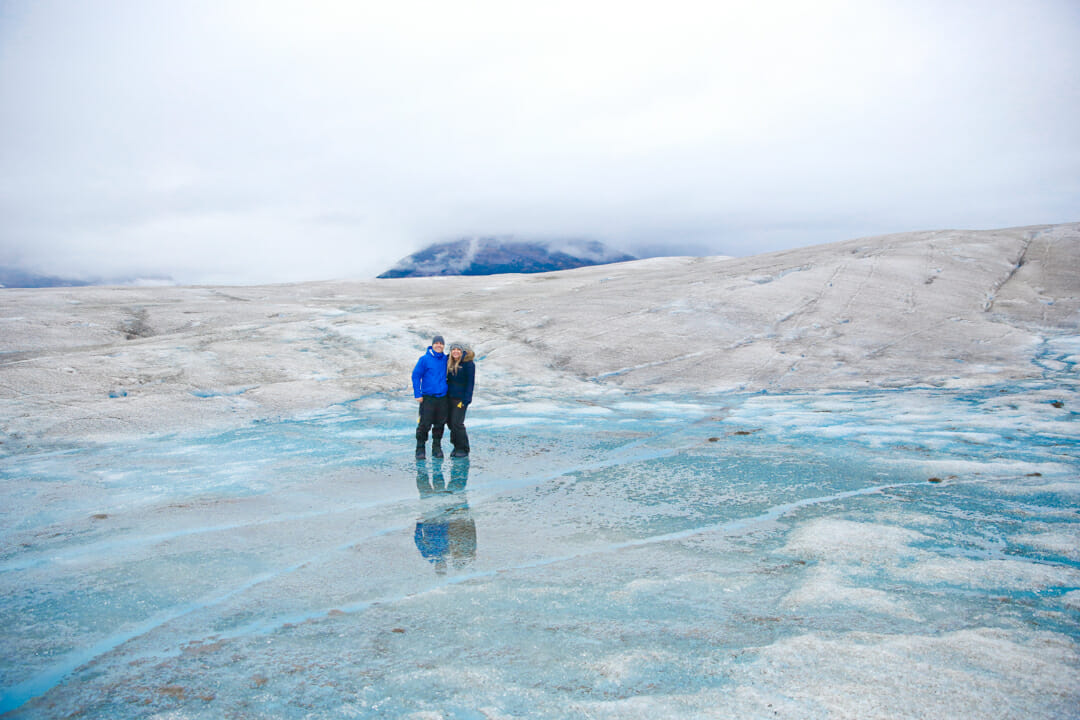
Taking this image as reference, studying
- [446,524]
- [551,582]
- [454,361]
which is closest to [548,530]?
[446,524]

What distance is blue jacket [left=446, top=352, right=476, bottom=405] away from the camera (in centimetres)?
869

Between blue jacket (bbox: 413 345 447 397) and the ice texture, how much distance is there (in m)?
0.99

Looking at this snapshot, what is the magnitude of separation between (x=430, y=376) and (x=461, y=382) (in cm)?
43

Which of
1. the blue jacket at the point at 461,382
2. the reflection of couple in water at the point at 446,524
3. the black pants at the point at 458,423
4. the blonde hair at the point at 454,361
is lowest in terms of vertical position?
the reflection of couple in water at the point at 446,524

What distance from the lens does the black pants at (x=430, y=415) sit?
339 inches

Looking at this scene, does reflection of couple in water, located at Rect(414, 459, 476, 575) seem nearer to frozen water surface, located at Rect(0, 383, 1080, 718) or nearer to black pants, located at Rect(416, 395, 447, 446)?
frozen water surface, located at Rect(0, 383, 1080, 718)

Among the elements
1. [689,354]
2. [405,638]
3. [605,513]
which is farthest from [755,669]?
[689,354]

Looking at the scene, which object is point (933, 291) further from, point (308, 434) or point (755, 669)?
point (755, 669)

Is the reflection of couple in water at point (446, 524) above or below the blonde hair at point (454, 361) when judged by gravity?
below

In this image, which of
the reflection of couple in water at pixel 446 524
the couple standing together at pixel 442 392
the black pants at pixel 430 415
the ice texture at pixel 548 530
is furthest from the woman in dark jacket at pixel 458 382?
the reflection of couple in water at pixel 446 524

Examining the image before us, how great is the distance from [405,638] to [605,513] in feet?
9.51

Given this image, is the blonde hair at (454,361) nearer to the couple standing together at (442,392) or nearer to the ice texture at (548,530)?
the couple standing together at (442,392)

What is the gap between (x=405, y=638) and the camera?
3.86 meters

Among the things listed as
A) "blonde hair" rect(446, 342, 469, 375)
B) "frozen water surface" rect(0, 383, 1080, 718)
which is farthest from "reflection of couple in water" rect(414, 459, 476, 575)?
"blonde hair" rect(446, 342, 469, 375)
